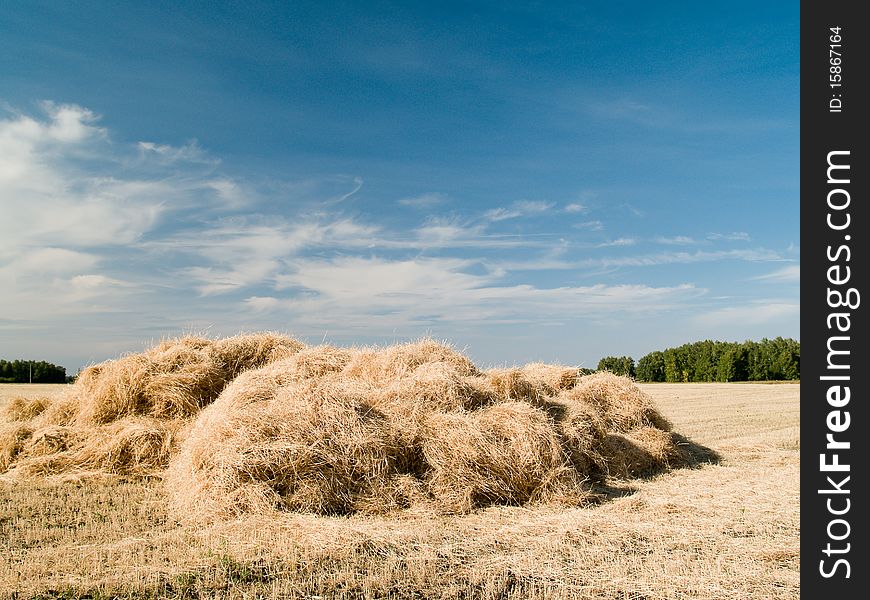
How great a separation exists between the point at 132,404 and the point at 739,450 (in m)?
11.0

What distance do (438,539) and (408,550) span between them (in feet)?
1.55

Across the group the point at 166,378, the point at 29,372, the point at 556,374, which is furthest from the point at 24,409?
the point at 29,372

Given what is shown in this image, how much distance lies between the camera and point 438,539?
594 centimetres

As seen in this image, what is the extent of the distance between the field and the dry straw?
1.41ft

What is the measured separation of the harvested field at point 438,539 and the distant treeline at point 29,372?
136ft

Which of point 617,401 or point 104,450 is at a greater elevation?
point 617,401

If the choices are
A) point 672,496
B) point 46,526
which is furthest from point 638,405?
point 46,526

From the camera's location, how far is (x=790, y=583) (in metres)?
5.01

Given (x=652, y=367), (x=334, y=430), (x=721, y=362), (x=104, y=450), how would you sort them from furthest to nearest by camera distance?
(x=652, y=367) → (x=721, y=362) → (x=104, y=450) → (x=334, y=430)

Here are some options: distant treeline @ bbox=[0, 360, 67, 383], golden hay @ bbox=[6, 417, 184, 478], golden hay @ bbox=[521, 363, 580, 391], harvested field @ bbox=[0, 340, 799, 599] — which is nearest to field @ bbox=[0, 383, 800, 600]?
harvested field @ bbox=[0, 340, 799, 599]

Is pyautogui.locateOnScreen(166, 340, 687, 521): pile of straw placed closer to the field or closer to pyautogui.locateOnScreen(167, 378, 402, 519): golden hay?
pyautogui.locateOnScreen(167, 378, 402, 519): golden hay

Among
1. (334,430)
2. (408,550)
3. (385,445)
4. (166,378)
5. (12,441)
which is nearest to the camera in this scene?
(408,550)

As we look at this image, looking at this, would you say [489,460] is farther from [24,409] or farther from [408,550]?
[24,409]

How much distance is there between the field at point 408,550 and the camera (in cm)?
476
